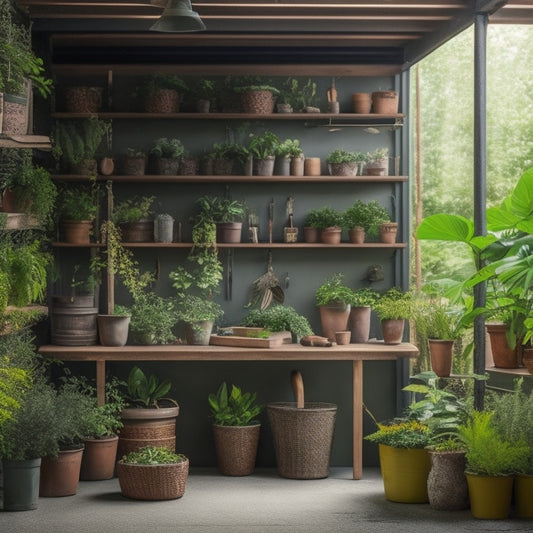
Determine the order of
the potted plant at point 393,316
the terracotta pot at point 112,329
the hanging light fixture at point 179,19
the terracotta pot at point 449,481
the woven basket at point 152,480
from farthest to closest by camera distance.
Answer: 1. the potted plant at point 393,316
2. the terracotta pot at point 112,329
3. the woven basket at point 152,480
4. the terracotta pot at point 449,481
5. the hanging light fixture at point 179,19

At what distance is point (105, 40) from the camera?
27.8 feet

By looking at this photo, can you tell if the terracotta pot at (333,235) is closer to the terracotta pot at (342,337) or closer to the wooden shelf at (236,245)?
the wooden shelf at (236,245)

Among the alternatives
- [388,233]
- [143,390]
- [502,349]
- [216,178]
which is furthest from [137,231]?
[502,349]

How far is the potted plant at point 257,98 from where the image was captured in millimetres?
8445

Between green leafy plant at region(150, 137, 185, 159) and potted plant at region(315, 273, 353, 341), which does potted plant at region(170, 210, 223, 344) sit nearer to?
green leafy plant at region(150, 137, 185, 159)

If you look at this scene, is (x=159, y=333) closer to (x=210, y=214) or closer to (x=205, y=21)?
(x=210, y=214)

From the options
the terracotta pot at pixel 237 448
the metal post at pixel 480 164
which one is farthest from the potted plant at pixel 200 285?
the metal post at pixel 480 164

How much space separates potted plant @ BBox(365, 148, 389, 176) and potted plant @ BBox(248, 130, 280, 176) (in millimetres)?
795

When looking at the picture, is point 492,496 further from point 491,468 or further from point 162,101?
point 162,101

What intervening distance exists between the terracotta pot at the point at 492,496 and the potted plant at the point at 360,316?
2123 millimetres

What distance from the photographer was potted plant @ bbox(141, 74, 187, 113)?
845 cm

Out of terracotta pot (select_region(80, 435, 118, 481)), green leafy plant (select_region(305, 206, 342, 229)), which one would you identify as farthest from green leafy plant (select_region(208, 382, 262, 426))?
green leafy plant (select_region(305, 206, 342, 229))

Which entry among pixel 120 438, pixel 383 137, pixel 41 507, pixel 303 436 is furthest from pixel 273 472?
pixel 383 137

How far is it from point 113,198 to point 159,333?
4.06 feet
